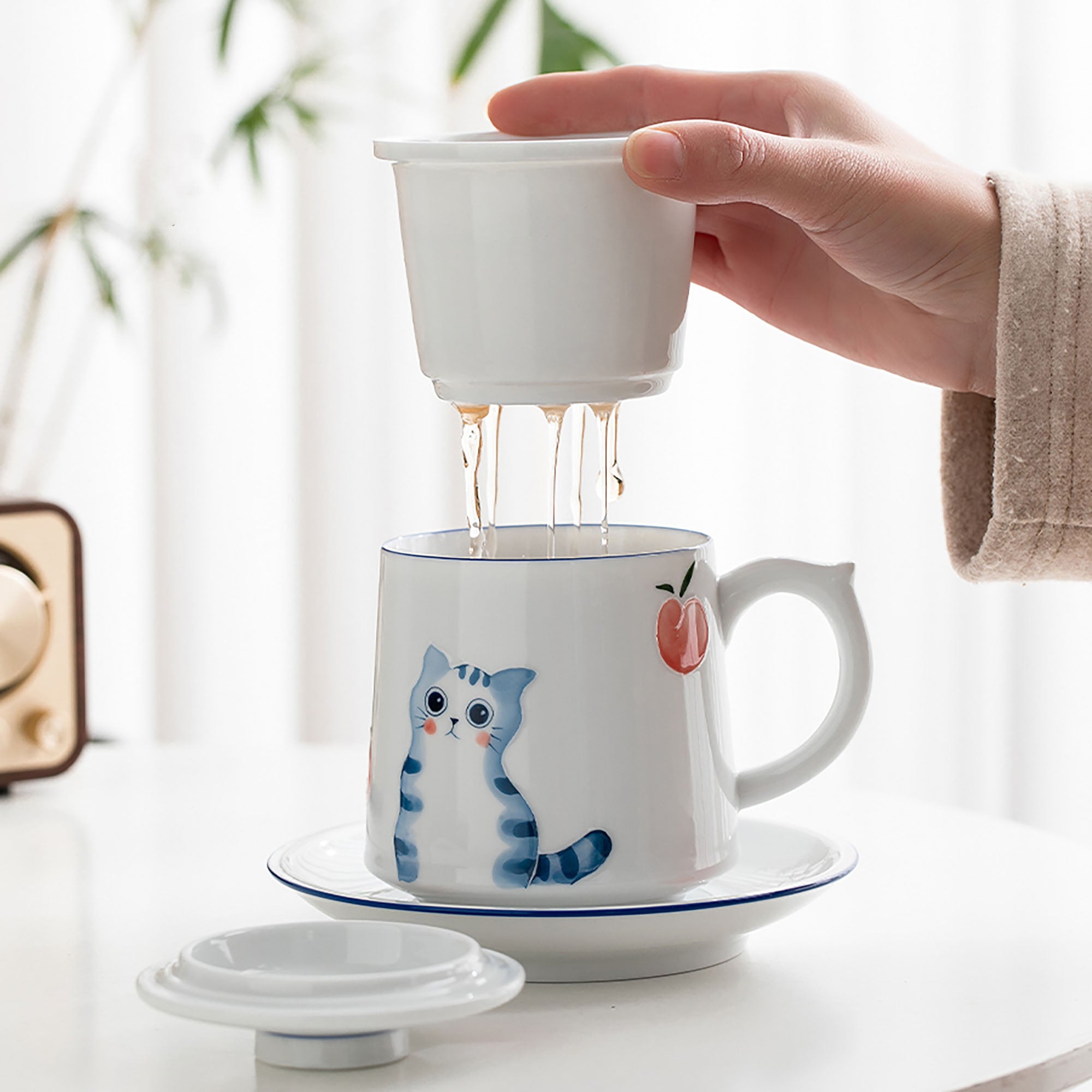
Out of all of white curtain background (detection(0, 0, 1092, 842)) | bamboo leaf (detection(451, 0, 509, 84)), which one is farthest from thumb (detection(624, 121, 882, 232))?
bamboo leaf (detection(451, 0, 509, 84))

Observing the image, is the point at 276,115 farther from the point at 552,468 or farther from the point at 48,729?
the point at 552,468

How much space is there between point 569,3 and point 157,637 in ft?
2.71

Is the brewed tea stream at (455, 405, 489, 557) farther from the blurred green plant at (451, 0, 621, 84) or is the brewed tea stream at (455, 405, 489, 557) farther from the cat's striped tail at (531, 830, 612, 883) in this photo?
the blurred green plant at (451, 0, 621, 84)

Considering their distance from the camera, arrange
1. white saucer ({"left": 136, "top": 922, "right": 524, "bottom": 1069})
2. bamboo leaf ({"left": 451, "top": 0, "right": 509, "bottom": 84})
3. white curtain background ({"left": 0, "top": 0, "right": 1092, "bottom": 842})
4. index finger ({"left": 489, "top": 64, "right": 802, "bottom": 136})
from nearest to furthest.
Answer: white saucer ({"left": 136, "top": 922, "right": 524, "bottom": 1069}), index finger ({"left": 489, "top": 64, "right": 802, "bottom": 136}), white curtain background ({"left": 0, "top": 0, "right": 1092, "bottom": 842}), bamboo leaf ({"left": 451, "top": 0, "right": 509, "bottom": 84})

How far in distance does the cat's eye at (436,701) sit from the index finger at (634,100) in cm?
40

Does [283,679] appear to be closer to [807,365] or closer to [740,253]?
[807,365]

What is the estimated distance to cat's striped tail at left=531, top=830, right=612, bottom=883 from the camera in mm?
549

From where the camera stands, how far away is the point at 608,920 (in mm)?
536

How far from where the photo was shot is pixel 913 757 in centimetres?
158

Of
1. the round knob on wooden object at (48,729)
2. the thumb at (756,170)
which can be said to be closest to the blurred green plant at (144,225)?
the round knob on wooden object at (48,729)

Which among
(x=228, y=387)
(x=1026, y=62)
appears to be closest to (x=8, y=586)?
(x=228, y=387)

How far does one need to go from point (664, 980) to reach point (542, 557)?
0.54 ft

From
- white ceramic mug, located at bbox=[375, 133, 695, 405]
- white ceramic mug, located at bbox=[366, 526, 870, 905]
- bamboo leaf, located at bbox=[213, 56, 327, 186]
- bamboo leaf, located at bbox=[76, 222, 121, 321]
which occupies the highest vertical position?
bamboo leaf, located at bbox=[213, 56, 327, 186]

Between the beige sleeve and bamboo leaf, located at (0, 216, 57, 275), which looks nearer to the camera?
the beige sleeve
